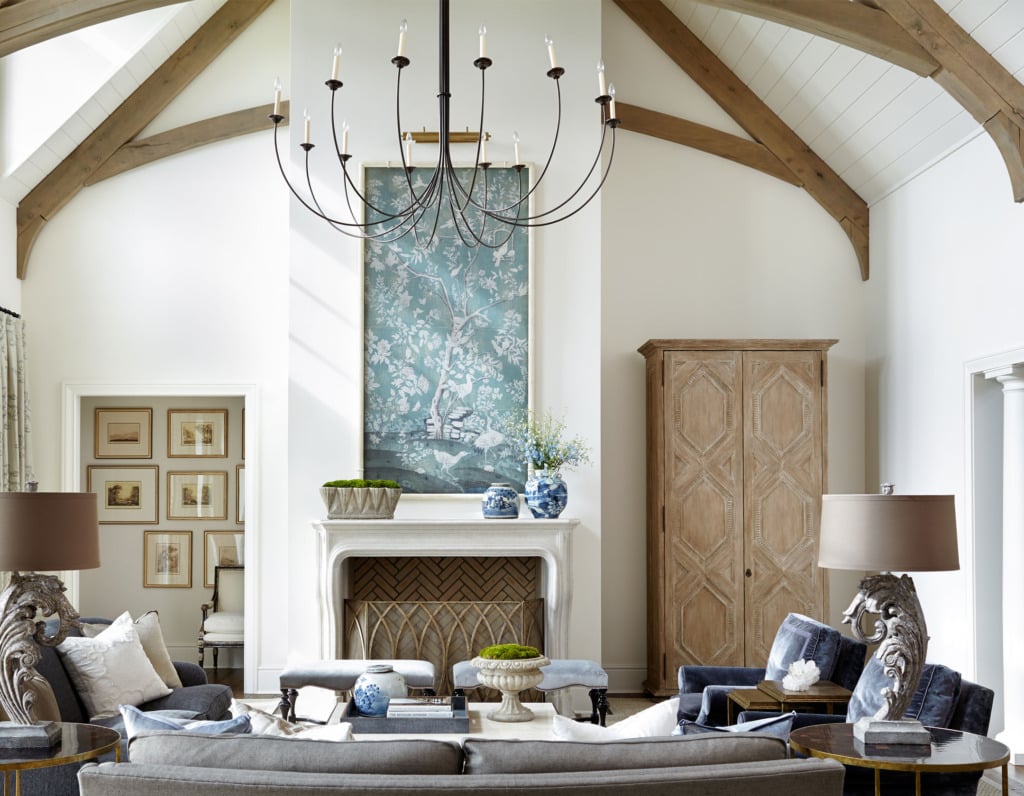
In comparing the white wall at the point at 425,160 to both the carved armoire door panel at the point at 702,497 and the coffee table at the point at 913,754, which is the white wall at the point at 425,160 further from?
the coffee table at the point at 913,754

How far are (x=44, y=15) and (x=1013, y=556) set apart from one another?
5.52 m

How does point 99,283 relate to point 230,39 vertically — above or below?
below

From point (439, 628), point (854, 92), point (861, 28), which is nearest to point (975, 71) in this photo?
point (861, 28)

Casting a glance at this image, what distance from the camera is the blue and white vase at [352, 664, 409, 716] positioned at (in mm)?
4211

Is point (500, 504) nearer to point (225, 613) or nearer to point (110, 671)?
point (110, 671)

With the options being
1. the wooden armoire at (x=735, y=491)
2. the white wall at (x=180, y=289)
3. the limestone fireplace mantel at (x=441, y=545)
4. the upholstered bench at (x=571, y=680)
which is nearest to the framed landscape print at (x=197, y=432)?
the white wall at (x=180, y=289)

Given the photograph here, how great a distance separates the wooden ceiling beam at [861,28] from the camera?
193 inches

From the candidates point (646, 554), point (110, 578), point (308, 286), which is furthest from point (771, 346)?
point (110, 578)

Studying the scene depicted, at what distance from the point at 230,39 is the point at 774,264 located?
13.4 feet

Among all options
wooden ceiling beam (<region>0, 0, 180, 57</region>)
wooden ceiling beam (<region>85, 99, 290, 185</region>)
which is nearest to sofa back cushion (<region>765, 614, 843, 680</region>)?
wooden ceiling beam (<region>0, 0, 180, 57</region>)

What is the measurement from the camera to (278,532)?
6.83 metres

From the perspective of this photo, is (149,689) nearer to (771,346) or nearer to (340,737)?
(340,737)

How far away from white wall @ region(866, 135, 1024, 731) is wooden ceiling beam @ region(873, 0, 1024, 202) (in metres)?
0.32

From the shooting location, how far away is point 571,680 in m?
4.78
